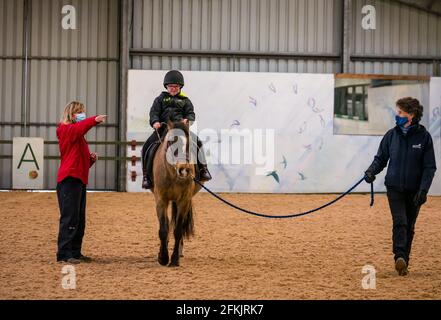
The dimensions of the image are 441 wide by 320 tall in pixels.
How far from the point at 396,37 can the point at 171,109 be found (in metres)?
13.1

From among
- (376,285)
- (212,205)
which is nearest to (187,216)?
(376,285)

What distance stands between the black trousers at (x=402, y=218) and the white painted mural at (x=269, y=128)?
11114 millimetres

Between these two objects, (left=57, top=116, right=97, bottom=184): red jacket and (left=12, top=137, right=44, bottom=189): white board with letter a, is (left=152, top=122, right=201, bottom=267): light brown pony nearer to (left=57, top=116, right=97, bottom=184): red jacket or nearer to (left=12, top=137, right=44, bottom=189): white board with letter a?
(left=57, top=116, right=97, bottom=184): red jacket

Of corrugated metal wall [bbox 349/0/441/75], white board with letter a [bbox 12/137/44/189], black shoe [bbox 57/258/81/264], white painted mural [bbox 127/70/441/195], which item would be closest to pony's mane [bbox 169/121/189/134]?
black shoe [bbox 57/258/81/264]

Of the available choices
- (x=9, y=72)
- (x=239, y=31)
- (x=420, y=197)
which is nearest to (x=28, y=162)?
(x=9, y=72)

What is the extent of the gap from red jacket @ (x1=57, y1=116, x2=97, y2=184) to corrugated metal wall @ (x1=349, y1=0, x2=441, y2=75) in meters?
12.9

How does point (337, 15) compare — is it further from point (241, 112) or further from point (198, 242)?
point (198, 242)

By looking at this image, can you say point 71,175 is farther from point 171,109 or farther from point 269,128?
point 269,128

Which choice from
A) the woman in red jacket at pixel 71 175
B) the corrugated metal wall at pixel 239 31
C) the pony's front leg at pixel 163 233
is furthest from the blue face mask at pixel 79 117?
the corrugated metal wall at pixel 239 31

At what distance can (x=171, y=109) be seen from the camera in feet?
26.3

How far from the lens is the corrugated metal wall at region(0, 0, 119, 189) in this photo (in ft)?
62.8

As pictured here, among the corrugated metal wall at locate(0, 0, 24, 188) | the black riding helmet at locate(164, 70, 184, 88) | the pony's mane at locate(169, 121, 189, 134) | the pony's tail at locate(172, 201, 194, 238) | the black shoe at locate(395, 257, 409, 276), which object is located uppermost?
the corrugated metal wall at locate(0, 0, 24, 188)

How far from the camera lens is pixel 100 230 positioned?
10.7 metres

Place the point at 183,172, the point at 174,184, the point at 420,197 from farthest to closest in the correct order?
the point at 174,184, the point at 183,172, the point at 420,197
